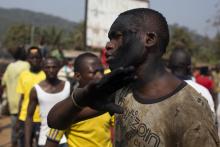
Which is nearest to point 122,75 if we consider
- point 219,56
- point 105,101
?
point 105,101

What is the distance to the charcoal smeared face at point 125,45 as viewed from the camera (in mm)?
1953

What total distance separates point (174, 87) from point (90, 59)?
2095mm

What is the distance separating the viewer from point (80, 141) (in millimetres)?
3537

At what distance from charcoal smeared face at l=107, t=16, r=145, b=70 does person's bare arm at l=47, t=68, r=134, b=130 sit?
6.5 inches

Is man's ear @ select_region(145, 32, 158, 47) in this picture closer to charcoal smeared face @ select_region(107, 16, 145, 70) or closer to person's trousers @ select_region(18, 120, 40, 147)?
charcoal smeared face @ select_region(107, 16, 145, 70)

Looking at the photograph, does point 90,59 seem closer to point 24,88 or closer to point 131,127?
point 131,127

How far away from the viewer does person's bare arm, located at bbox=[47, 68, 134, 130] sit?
1.69 meters

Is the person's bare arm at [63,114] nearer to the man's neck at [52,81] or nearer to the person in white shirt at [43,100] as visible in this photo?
the person in white shirt at [43,100]

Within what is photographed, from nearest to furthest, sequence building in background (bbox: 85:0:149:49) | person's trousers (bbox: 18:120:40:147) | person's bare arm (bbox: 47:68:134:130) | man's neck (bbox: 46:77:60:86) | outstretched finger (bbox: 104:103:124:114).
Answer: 1. person's bare arm (bbox: 47:68:134:130)
2. outstretched finger (bbox: 104:103:124:114)
3. man's neck (bbox: 46:77:60:86)
4. person's trousers (bbox: 18:120:40:147)
5. building in background (bbox: 85:0:149:49)

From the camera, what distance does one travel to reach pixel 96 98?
1.84 m

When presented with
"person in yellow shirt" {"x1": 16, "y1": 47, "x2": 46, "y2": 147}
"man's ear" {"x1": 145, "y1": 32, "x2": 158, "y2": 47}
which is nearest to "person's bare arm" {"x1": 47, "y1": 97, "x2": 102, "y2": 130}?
"man's ear" {"x1": 145, "y1": 32, "x2": 158, "y2": 47}

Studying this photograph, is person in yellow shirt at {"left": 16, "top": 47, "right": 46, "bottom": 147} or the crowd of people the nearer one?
the crowd of people

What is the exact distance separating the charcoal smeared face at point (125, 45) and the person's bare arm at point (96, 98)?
6.5 inches

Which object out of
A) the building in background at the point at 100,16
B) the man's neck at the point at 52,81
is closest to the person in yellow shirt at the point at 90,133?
the man's neck at the point at 52,81
